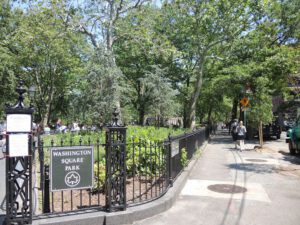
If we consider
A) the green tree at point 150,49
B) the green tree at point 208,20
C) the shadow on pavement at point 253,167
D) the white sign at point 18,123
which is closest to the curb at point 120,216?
the white sign at point 18,123

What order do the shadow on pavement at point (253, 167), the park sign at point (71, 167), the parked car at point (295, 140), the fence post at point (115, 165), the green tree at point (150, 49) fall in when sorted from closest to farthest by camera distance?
the park sign at point (71, 167) < the fence post at point (115, 165) < the shadow on pavement at point (253, 167) < the parked car at point (295, 140) < the green tree at point (150, 49)

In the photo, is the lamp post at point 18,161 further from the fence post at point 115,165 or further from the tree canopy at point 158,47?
the tree canopy at point 158,47

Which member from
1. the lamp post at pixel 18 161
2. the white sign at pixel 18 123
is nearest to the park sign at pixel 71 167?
the lamp post at pixel 18 161

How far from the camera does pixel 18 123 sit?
431 centimetres

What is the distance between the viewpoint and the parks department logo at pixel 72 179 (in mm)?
4879

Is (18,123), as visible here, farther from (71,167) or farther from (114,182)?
(114,182)

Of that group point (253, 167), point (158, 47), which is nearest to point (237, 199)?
point (253, 167)

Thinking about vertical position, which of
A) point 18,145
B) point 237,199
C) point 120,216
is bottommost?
point 237,199

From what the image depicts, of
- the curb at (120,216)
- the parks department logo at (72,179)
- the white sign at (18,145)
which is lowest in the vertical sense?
the curb at (120,216)

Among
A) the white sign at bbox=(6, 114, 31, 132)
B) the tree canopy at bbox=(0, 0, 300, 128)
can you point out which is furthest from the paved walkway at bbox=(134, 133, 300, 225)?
the tree canopy at bbox=(0, 0, 300, 128)

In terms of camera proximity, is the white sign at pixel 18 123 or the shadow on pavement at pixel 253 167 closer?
the white sign at pixel 18 123

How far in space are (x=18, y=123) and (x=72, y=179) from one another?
1274 mm

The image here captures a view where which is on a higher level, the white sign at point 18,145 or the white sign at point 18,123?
the white sign at point 18,123

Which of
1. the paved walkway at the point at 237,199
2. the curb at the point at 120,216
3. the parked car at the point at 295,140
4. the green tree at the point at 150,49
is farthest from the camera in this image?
the green tree at the point at 150,49
